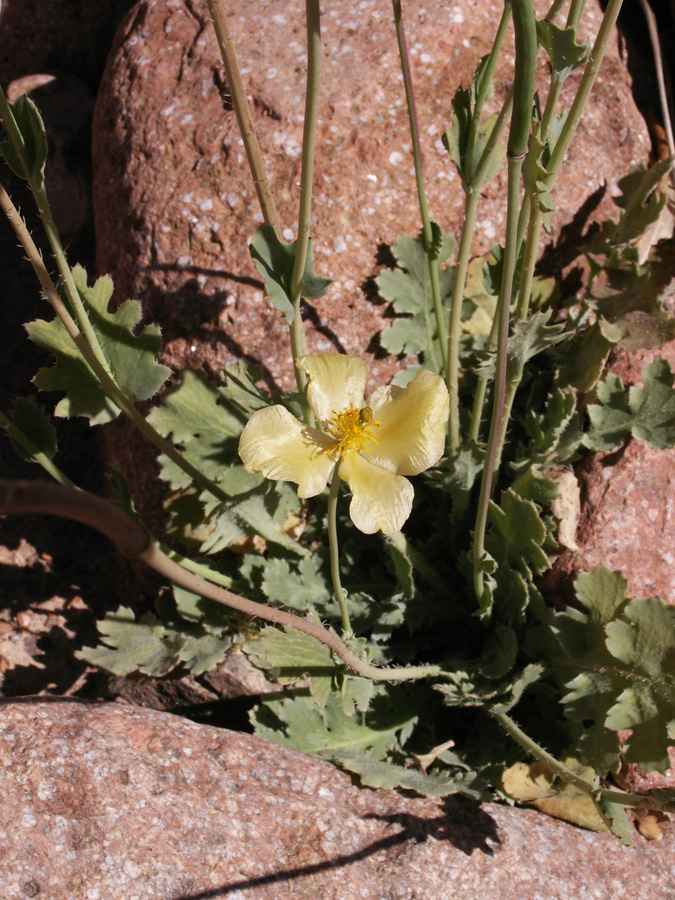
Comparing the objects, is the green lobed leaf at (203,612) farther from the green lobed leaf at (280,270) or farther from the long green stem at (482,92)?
the long green stem at (482,92)

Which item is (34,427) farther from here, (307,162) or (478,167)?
(478,167)

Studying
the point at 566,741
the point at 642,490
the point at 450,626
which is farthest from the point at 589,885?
the point at 642,490

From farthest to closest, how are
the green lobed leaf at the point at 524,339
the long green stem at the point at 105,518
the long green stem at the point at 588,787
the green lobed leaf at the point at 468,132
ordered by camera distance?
the green lobed leaf at the point at 524,339 → the green lobed leaf at the point at 468,132 → the long green stem at the point at 588,787 → the long green stem at the point at 105,518

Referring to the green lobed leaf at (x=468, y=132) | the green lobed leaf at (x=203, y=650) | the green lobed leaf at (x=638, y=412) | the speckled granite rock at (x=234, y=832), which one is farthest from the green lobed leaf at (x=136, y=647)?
the green lobed leaf at (x=468, y=132)

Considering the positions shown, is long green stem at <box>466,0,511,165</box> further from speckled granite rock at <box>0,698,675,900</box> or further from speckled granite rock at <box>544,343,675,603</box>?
speckled granite rock at <box>0,698,675,900</box>

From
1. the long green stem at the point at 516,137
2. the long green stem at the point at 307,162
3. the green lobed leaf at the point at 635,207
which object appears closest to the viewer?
the long green stem at the point at 516,137

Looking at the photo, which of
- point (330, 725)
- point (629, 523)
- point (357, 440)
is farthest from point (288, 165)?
point (330, 725)
